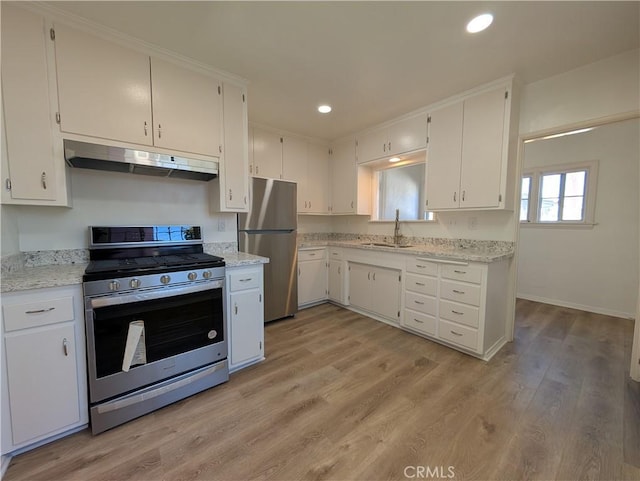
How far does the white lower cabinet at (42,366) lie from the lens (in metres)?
1.34

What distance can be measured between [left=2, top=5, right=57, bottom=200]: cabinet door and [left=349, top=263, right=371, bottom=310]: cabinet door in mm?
3007

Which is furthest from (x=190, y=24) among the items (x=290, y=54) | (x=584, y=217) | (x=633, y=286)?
(x=633, y=286)

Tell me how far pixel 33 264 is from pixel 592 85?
451 cm

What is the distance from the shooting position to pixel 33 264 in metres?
1.82

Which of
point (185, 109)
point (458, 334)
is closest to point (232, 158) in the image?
point (185, 109)

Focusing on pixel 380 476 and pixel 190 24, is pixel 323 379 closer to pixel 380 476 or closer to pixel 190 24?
pixel 380 476

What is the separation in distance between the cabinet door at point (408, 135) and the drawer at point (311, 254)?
1663 mm

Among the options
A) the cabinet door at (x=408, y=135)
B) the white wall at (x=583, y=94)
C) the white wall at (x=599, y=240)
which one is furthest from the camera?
the white wall at (x=599, y=240)

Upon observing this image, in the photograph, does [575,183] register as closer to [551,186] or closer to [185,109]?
[551,186]

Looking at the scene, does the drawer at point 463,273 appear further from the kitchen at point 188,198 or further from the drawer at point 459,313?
the kitchen at point 188,198

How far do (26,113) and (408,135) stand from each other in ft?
10.8

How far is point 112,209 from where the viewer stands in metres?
2.09

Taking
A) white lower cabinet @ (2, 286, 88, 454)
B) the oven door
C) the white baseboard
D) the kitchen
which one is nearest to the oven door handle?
the oven door

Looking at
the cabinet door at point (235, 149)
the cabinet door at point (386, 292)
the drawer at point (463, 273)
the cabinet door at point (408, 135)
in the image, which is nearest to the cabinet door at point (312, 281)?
the cabinet door at point (386, 292)
